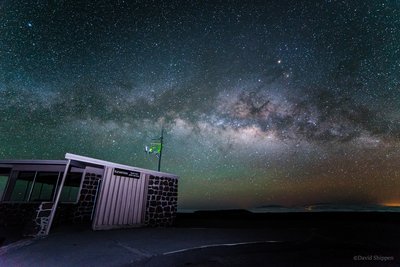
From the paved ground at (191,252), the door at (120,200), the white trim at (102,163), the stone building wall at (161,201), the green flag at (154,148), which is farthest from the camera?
the green flag at (154,148)

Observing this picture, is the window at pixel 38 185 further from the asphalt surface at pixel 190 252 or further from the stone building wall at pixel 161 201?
the asphalt surface at pixel 190 252

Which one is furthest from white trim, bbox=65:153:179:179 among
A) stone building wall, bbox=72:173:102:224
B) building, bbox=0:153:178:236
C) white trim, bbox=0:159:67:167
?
white trim, bbox=0:159:67:167

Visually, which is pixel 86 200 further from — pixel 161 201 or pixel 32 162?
pixel 161 201

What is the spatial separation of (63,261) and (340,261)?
645cm

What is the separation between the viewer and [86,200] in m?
11.3

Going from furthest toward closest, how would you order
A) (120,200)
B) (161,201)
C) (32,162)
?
(32,162) < (161,201) < (120,200)

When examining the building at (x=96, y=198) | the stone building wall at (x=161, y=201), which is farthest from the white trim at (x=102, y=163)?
the stone building wall at (x=161, y=201)

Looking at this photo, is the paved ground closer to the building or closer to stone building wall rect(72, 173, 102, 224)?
the building

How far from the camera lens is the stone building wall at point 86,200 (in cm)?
1074

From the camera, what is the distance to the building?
8.30 m

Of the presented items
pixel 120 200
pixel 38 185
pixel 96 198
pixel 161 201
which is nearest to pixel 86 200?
pixel 96 198

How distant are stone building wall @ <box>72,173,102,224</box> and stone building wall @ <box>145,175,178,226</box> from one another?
11.4 ft

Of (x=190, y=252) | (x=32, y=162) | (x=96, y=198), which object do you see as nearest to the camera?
(x=190, y=252)

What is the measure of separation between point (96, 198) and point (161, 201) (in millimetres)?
3044
